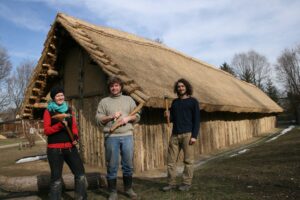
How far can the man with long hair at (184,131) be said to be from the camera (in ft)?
20.2

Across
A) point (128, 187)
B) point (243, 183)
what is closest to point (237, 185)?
point (243, 183)

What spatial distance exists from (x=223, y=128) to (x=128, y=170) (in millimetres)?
11251

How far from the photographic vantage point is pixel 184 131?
6215 millimetres

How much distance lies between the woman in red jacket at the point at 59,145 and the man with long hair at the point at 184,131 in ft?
5.41

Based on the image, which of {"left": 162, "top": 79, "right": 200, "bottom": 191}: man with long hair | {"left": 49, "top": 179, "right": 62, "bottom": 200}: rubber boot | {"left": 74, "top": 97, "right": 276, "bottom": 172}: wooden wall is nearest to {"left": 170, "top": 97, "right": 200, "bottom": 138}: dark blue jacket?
{"left": 162, "top": 79, "right": 200, "bottom": 191}: man with long hair

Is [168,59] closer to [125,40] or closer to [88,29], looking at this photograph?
[125,40]

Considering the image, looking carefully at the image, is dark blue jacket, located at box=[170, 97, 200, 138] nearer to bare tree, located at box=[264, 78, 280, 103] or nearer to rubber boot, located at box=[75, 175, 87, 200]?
rubber boot, located at box=[75, 175, 87, 200]

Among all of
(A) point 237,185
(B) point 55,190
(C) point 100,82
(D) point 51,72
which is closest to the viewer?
(B) point 55,190

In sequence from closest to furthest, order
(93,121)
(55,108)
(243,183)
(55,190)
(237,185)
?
(55,190) → (55,108) → (237,185) → (243,183) → (93,121)

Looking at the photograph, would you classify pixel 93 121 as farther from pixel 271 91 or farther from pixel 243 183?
pixel 271 91

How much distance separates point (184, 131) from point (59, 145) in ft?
7.22

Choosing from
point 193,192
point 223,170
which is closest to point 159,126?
point 223,170

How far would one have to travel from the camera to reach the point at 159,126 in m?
10.8

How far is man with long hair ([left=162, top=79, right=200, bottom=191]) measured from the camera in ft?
20.2
